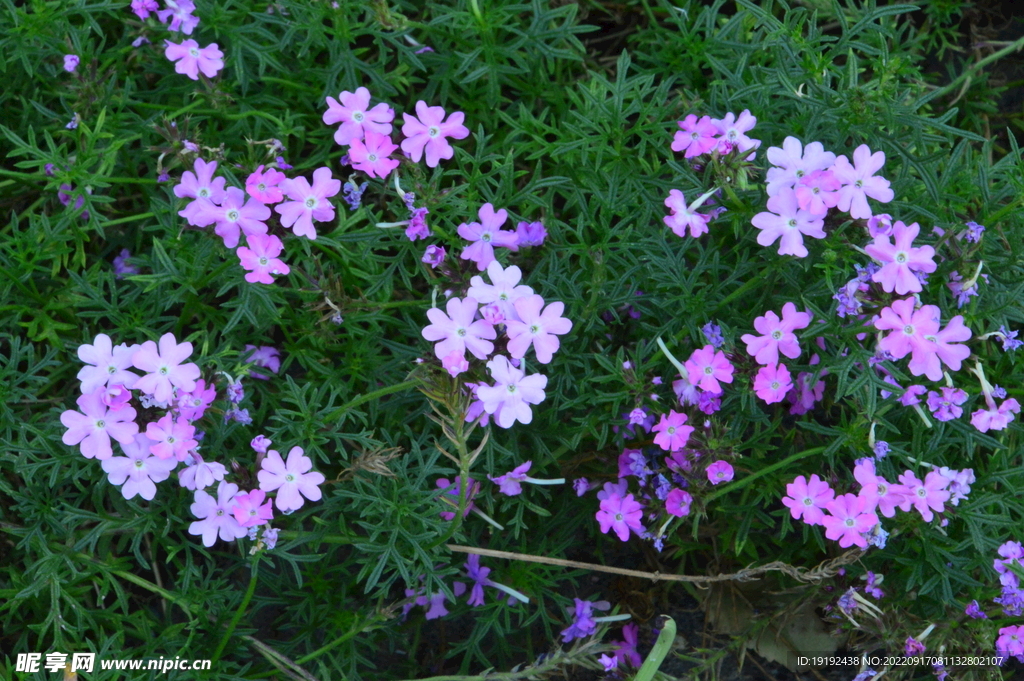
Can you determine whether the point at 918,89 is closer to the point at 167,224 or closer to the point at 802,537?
the point at 802,537

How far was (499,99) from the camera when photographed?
321cm

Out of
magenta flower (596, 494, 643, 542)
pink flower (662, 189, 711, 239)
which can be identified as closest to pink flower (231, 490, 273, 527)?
magenta flower (596, 494, 643, 542)

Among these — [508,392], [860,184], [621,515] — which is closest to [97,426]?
[508,392]

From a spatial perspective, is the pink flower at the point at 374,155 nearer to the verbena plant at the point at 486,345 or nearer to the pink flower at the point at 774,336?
the verbena plant at the point at 486,345

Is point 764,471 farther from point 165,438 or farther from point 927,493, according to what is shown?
point 165,438

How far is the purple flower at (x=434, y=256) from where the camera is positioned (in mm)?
2598

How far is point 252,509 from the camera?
2.48m

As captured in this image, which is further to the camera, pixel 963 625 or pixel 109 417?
pixel 963 625

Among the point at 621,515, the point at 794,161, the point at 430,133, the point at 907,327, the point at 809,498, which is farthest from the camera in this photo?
the point at 621,515

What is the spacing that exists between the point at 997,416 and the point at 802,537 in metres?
0.78

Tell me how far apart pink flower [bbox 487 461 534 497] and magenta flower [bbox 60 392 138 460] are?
1116mm

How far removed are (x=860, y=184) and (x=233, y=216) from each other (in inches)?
70.3

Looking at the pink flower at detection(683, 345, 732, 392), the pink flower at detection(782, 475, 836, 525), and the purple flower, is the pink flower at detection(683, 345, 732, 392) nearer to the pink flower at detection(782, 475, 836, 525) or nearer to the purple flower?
the pink flower at detection(782, 475, 836, 525)

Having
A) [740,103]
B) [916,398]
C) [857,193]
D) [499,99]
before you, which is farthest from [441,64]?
[916,398]
